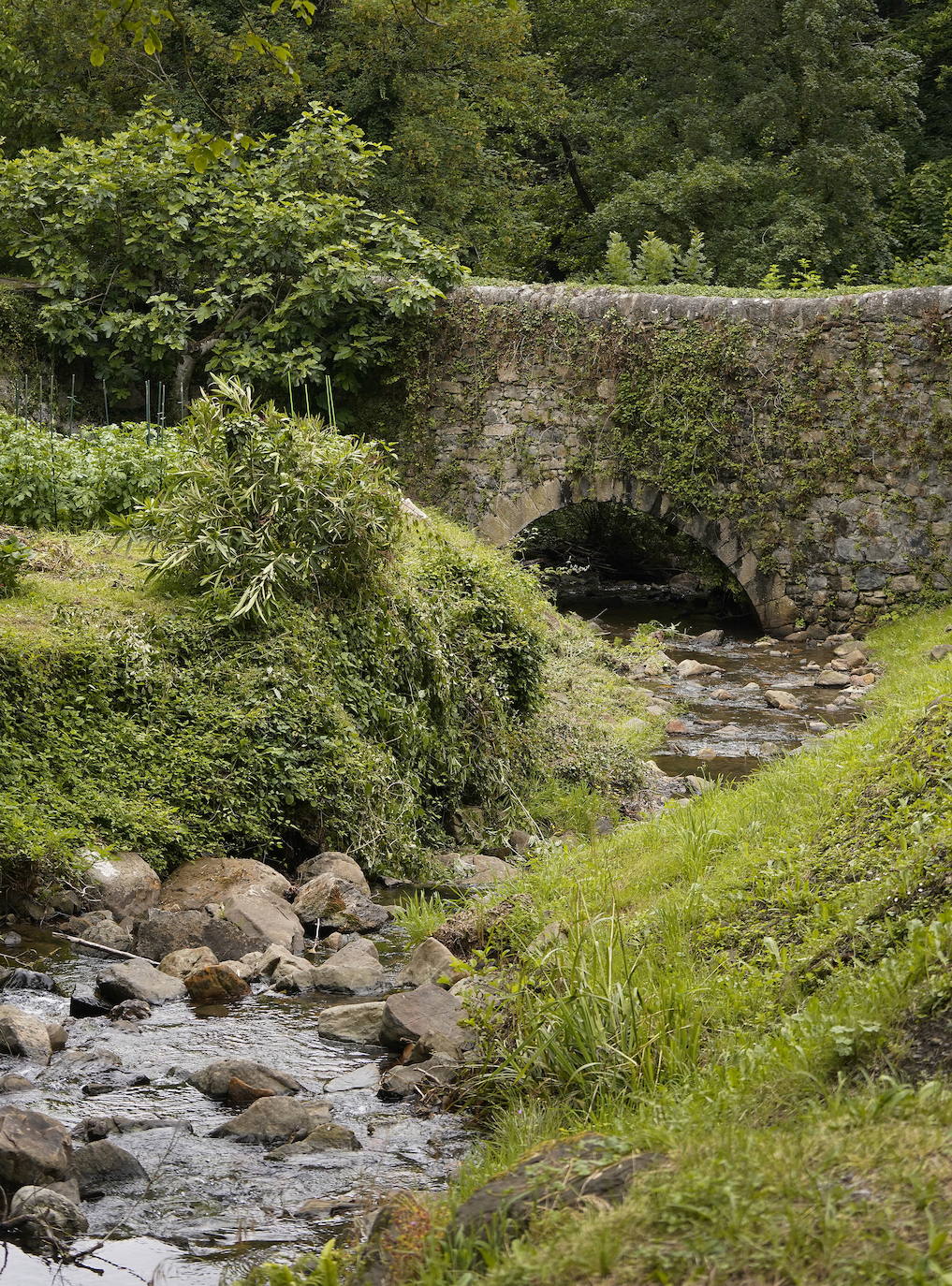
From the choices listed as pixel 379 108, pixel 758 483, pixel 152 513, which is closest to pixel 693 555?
pixel 758 483

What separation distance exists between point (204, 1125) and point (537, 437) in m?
11.5

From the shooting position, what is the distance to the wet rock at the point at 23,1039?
4.55m

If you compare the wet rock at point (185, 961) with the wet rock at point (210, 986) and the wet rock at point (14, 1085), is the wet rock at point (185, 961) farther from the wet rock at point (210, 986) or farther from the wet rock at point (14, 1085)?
the wet rock at point (14, 1085)

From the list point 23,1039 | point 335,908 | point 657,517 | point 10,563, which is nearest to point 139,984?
point 23,1039

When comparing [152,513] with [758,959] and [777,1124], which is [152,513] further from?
[777,1124]

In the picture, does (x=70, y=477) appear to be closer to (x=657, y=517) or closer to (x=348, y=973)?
(x=348, y=973)

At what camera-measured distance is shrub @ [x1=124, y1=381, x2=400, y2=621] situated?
727 cm

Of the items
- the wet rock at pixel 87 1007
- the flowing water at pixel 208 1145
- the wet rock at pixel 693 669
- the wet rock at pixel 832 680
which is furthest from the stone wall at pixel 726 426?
the wet rock at pixel 87 1007

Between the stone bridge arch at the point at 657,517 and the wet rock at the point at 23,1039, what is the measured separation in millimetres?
10600

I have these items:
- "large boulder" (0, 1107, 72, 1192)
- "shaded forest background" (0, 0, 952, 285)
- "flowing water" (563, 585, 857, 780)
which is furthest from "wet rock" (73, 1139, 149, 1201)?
"shaded forest background" (0, 0, 952, 285)

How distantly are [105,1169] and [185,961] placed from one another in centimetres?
180

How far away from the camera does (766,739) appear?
10.2 metres

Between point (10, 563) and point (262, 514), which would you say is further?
point (262, 514)

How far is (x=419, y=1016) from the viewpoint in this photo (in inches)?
189
